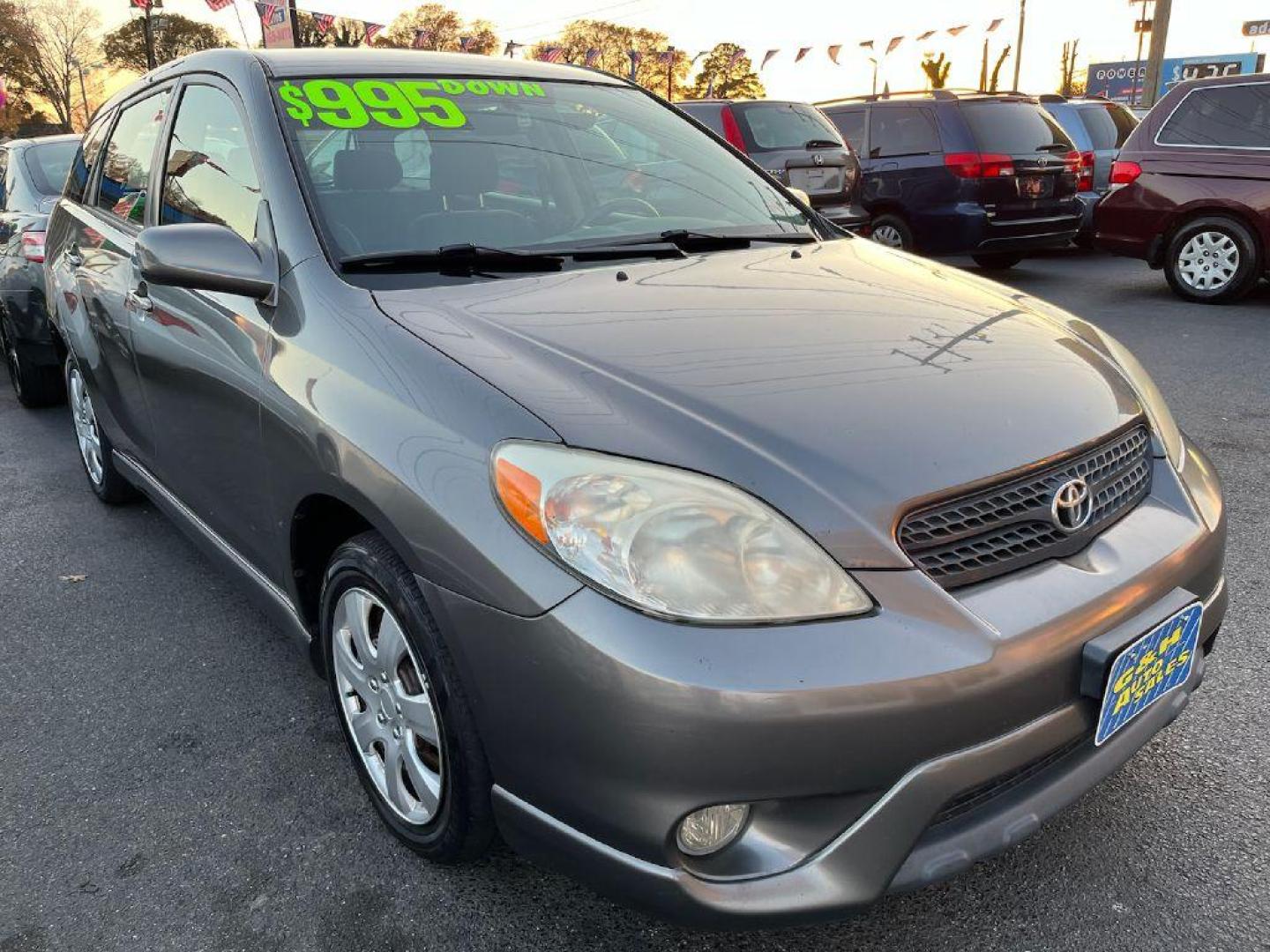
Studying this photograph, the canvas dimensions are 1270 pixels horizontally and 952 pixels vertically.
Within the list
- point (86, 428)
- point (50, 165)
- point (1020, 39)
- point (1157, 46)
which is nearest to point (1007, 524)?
point (86, 428)

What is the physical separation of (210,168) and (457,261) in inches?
36.5

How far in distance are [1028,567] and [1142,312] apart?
23.5ft

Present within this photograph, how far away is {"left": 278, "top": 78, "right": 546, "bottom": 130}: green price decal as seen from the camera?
8.22 ft

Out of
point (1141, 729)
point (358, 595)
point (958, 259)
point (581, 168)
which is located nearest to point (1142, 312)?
point (958, 259)

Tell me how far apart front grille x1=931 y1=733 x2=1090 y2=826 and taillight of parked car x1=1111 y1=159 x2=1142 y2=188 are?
7903 mm

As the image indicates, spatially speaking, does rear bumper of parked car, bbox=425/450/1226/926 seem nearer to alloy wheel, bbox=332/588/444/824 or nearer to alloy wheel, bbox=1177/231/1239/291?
alloy wheel, bbox=332/588/444/824

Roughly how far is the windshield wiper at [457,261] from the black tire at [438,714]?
2.05 ft

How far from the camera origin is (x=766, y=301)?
223 centimetres

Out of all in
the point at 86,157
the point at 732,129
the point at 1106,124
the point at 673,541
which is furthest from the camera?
the point at 1106,124

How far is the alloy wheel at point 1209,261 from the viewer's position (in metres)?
7.98

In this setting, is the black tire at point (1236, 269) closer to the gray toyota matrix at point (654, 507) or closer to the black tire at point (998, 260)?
the black tire at point (998, 260)

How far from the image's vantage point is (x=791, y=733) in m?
1.41

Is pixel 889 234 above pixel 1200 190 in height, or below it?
below

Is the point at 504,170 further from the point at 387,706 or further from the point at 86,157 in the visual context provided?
the point at 86,157
